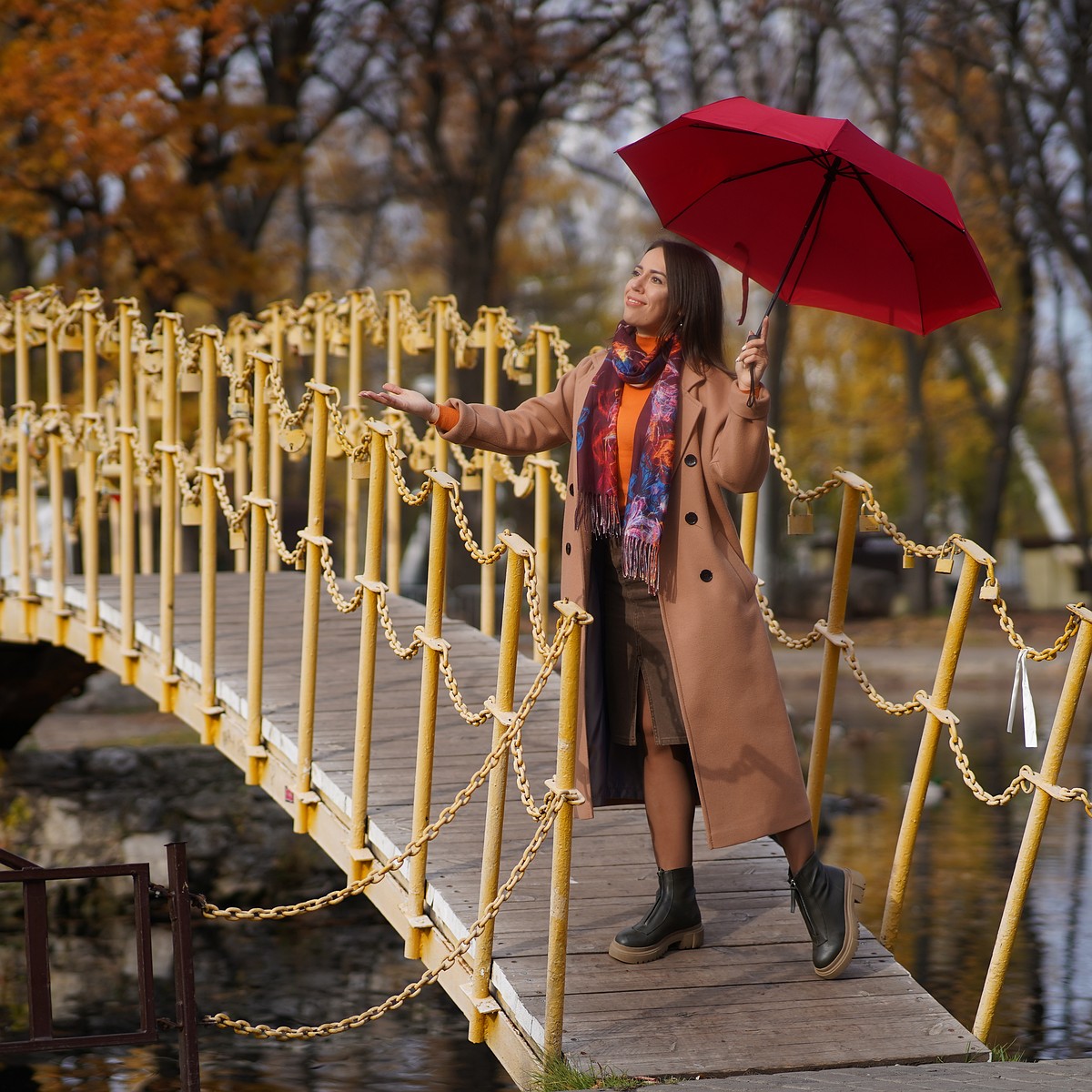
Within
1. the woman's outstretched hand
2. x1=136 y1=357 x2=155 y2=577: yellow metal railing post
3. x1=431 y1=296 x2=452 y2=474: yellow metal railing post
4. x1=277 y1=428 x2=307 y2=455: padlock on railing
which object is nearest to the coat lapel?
the woman's outstretched hand

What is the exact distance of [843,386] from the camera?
3284 cm

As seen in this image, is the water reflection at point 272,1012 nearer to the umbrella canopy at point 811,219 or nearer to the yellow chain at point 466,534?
the yellow chain at point 466,534

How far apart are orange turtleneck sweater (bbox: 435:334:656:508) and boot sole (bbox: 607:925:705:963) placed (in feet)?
4.02

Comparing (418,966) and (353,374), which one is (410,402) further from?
(418,966)

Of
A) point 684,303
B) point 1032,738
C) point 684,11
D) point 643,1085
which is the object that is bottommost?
point 643,1085

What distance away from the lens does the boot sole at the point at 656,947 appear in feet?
14.5

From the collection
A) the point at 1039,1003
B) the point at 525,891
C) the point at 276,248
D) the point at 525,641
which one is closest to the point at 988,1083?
the point at 525,891

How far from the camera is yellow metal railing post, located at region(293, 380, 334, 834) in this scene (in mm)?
5469

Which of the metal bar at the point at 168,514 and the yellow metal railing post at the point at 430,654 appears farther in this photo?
the metal bar at the point at 168,514

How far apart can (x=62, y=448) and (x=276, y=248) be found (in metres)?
11.1

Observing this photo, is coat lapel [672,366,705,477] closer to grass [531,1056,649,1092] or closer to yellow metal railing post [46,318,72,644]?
grass [531,1056,649,1092]

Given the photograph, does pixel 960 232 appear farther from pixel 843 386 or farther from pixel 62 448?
pixel 843 386

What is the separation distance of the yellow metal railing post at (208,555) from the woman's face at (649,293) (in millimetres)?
2614

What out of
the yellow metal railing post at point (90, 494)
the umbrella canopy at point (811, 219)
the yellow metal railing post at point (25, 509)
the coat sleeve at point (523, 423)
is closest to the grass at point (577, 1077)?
the coat sleeve at point (523, 423)
